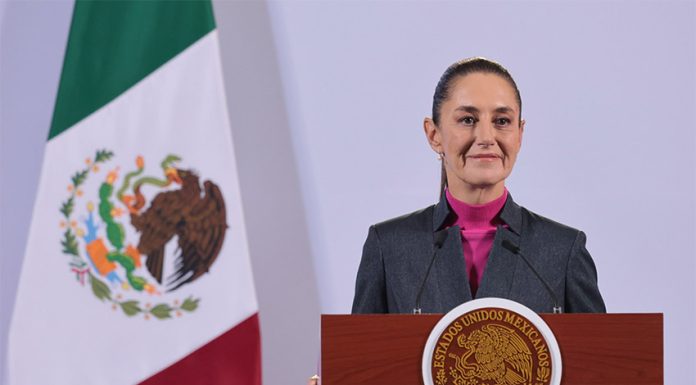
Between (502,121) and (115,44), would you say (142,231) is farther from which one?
(502,121)

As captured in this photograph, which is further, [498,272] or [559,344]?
[498,272]

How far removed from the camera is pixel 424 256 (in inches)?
73.2

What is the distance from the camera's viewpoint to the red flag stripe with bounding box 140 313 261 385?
3.07 meters

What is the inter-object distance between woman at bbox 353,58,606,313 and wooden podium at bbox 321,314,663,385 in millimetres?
262

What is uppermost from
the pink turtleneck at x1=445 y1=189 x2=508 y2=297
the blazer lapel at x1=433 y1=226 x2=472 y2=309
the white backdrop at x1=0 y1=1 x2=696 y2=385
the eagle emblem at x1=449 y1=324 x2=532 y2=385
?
the white backdrop at x1=0 y1=1 x2=696 y2=385

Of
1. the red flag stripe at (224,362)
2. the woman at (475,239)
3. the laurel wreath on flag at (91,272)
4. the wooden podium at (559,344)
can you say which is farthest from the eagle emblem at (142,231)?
the wooden podium at (559,344)

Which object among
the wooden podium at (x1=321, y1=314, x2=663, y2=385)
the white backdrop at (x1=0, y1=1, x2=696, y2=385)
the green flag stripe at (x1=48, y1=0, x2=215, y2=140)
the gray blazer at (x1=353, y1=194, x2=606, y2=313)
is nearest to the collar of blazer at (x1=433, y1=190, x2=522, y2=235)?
the gray blazer at (x1=353, y1=194, x2=606, y2=313)

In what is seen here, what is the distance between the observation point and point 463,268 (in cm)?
180

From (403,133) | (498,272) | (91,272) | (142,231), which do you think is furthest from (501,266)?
(91,272)

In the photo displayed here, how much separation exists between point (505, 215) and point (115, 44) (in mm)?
1784

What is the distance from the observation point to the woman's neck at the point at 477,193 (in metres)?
1.88

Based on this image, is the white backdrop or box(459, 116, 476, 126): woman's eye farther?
the white backdrop

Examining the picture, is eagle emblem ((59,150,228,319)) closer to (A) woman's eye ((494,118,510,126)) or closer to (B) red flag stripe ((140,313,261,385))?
(B) red flag stripe ((140,313,261,385))

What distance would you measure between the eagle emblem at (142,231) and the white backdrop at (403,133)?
22 cm
